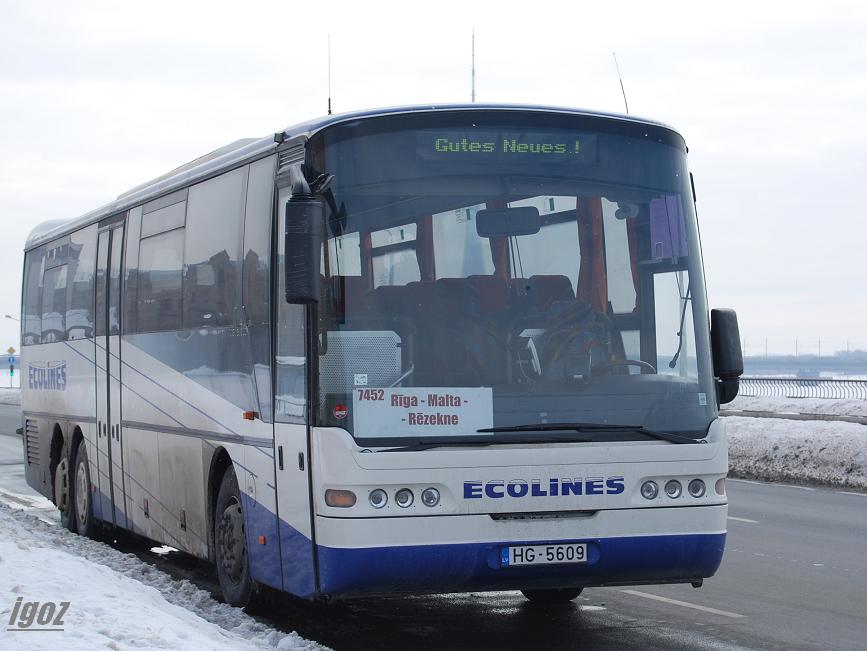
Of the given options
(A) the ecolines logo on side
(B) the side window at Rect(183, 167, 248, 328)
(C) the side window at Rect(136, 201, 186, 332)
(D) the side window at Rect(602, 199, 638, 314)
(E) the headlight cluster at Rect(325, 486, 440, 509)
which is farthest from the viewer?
(A) the ecolines logo on side

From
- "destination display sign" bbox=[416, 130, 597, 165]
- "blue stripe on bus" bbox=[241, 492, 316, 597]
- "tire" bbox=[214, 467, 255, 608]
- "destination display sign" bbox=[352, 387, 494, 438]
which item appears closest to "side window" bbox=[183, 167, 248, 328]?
"tire" bbox=[214, 467, 255, 608]

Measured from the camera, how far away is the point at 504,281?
28.9 ft

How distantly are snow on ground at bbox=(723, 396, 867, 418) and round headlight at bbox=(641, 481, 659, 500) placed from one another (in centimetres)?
2539

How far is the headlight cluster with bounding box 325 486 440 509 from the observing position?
332 inches

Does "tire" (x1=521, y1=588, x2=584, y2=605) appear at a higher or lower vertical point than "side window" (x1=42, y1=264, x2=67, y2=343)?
lower

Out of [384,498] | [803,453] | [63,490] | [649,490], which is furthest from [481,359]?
[803,453]

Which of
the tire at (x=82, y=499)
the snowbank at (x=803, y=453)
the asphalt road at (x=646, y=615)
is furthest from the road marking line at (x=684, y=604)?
the snowbank at (x=803, y=453)

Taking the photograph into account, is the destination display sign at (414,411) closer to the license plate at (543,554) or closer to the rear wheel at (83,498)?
the license plate at (543,554)

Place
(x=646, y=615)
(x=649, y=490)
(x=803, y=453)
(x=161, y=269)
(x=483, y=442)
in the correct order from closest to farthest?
(x=483, y=442), (x=649, y=490), (x=646, y=615), (x=161, y=269), (x=803, y=453)

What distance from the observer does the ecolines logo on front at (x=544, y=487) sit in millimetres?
8492

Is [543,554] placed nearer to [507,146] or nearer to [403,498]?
[403,498]

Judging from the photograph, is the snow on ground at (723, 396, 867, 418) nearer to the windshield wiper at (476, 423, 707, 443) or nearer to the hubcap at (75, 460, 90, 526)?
the hubcap at (75, 460, 90, 526)

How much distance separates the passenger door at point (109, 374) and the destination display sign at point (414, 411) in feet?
19.1

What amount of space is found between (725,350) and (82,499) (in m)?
8.71
